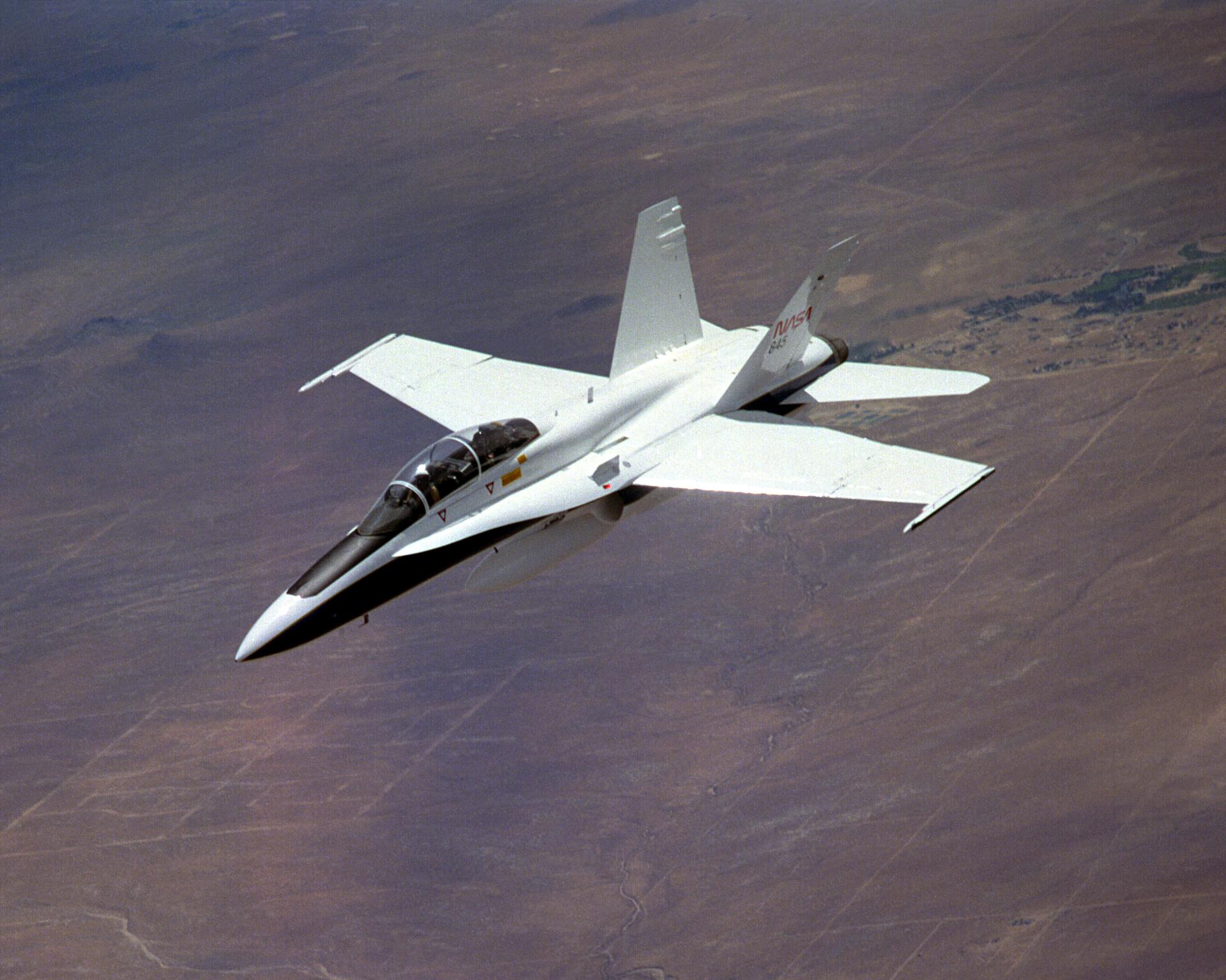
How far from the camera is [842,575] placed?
90688 millimetres

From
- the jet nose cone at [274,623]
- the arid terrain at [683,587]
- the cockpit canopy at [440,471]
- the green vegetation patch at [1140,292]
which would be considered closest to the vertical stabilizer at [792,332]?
Result: the cockpit canopy at [440,471]

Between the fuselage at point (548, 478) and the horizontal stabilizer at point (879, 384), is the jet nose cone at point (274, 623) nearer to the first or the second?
the fuselage at point (548, 478)

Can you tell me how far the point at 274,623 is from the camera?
33562 millimetres

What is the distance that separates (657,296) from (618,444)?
5.24 meters

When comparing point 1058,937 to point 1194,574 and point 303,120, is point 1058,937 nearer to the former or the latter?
point 1194,574

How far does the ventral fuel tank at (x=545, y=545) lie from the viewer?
36.9 m

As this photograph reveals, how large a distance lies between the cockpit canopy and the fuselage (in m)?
0.08

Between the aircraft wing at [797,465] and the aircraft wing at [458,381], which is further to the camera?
the aircraft wing at [458,381]

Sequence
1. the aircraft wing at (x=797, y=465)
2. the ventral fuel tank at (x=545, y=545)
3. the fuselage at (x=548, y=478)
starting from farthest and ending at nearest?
the ventral fuel tank at (x=545, y=545) → the aircraft wing at (x=797, y=465) → the fuselage at (x=548, y=478)

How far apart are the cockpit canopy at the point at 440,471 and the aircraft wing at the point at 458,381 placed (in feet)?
8.70

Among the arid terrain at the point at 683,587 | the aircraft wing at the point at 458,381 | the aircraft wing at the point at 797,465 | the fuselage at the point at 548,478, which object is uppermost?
the aircraft wing at the point at 458,381

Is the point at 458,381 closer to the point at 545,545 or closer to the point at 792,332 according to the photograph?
the point at 545,545

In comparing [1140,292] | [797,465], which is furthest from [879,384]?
[1140,292]

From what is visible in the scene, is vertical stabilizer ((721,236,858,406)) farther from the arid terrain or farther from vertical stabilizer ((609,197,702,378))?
the arid terrain
